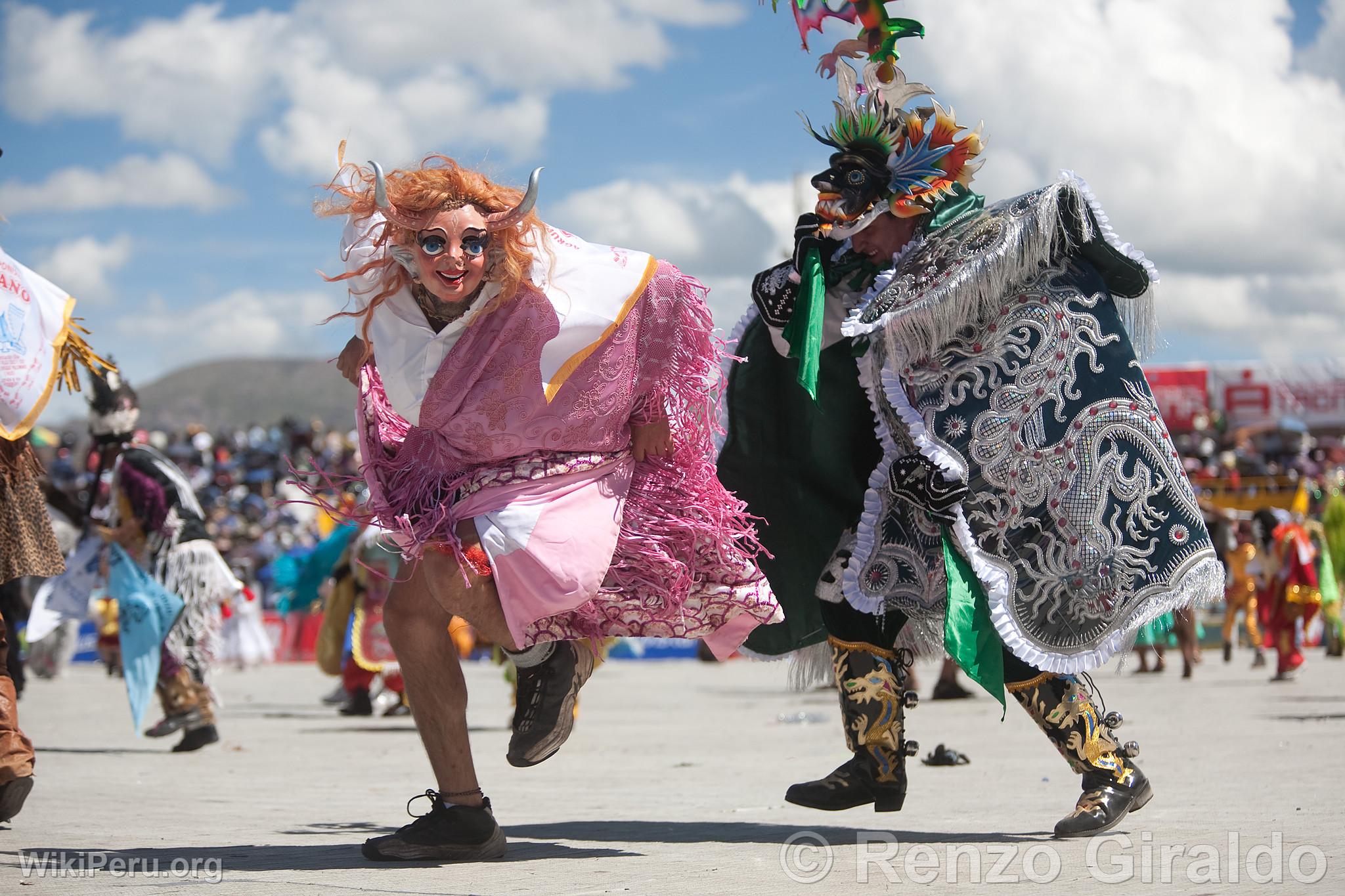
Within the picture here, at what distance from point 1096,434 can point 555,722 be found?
1768mm

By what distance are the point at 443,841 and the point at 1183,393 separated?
92.1 ft

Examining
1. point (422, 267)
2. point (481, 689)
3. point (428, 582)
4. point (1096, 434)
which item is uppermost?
point (422, 267)

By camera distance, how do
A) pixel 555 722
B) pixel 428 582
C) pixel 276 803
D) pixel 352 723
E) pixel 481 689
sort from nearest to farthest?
pixel 428 582, pixel 555 722, pixel 276 803, pixel 352 723, pixel 481 689

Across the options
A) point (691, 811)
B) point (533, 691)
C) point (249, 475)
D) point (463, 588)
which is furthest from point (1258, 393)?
point (463, 588)

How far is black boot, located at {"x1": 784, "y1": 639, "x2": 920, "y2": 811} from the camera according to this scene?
4.29 meters

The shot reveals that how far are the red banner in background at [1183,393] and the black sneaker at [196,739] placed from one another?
971 inches

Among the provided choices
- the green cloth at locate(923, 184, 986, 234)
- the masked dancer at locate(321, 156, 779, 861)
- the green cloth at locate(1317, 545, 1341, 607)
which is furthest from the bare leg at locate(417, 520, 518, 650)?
the green cloth at locate(1317, 545, 1341, 607)

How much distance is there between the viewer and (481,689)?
45.6 feet

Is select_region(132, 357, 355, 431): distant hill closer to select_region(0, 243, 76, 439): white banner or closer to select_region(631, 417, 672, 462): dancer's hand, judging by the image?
select_region(0, 243, 76, 439): white banner

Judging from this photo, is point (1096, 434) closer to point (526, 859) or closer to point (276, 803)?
point (526, 859)

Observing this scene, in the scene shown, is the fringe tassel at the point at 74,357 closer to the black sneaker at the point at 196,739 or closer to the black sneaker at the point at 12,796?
the black sneaker at the point at 12,796

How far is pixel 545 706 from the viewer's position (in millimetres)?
4090

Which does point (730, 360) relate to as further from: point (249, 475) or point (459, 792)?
point (249, 475)

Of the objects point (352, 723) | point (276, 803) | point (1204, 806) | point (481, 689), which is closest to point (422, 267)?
point (276, 803)
